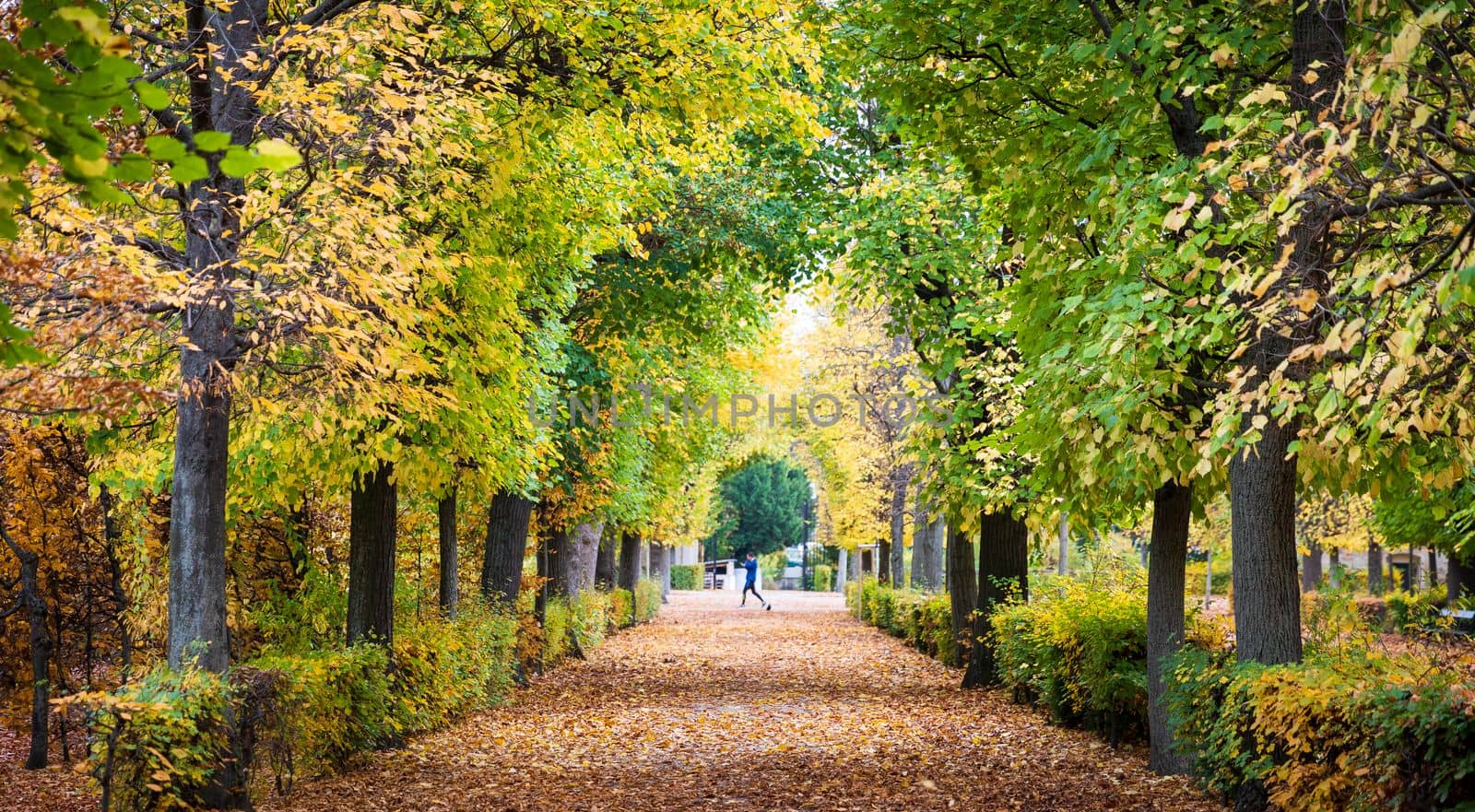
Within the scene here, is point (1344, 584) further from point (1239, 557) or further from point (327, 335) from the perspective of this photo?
point (327, 335)

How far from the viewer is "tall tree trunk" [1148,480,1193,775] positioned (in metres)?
11.0

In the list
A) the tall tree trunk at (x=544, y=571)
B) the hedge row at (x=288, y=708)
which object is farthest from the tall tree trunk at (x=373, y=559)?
the tall tree trunk at (x=544, y=571)

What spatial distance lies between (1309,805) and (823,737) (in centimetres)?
690

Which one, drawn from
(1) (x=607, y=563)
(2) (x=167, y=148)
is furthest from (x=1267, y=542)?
(1) (x=607, y=563)

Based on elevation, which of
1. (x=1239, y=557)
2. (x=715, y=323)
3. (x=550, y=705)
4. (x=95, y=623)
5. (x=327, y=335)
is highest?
(x=715, y=323)

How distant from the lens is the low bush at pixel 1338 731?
19.4 feet

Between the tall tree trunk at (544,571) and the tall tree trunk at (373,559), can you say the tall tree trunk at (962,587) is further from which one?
the tall tree trunk at (373,559)

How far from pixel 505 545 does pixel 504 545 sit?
0.06 ft

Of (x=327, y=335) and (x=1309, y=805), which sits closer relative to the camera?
(x=1309, y=805)

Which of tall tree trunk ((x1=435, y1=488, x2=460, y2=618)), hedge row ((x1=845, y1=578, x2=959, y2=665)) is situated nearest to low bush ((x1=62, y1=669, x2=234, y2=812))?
tall tree trunk ((x1=435, y1=488, x2=460, y2=618))

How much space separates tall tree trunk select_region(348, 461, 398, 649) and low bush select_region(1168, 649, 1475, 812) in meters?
7.35

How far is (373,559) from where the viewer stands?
486 inches

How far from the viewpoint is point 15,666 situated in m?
12.6

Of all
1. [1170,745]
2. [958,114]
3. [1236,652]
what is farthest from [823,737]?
[958,114]
